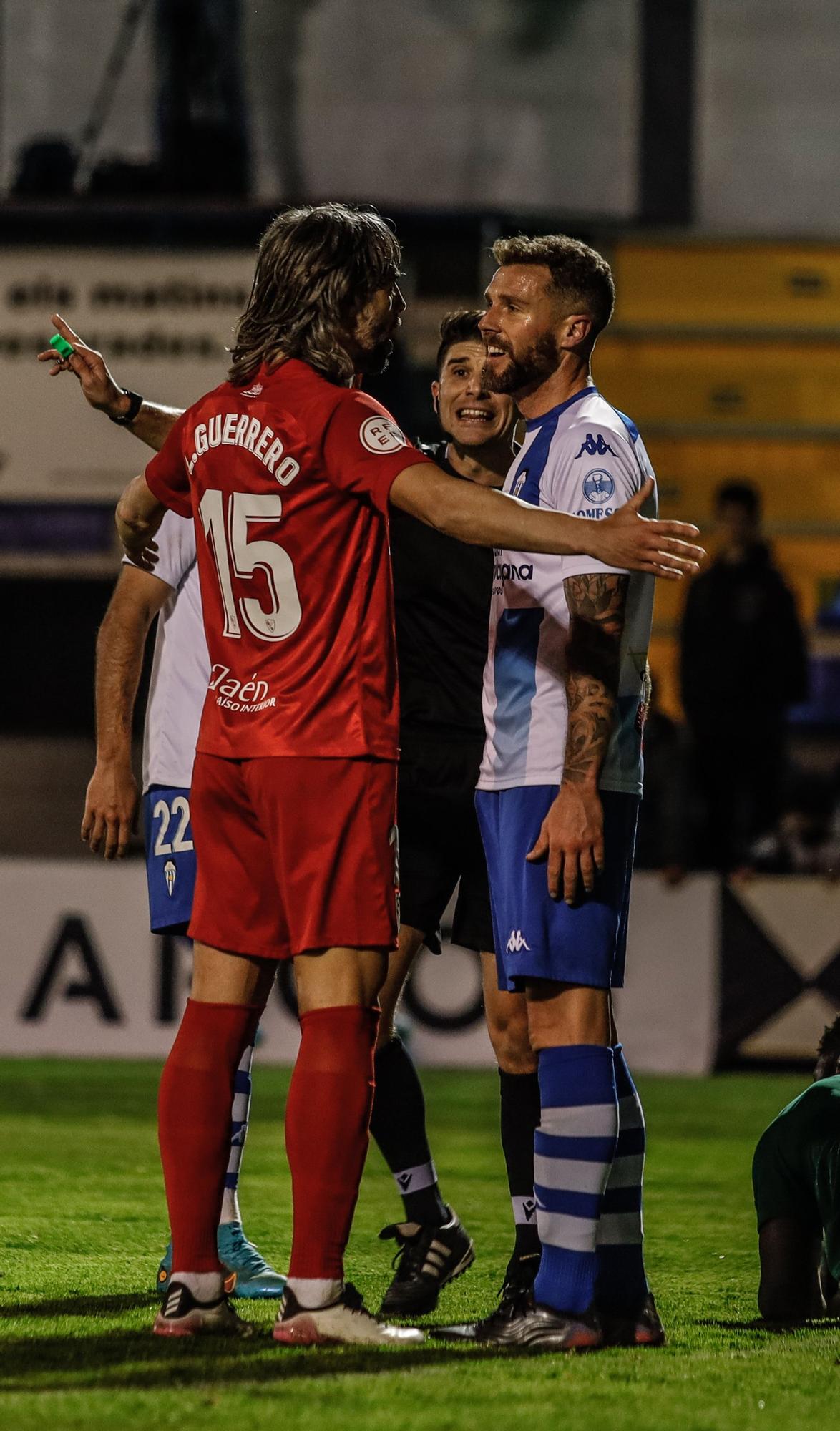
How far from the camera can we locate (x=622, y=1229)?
409 cm

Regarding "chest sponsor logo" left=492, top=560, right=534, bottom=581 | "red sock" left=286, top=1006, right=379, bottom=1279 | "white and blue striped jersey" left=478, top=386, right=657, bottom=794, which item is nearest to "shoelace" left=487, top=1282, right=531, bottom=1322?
"red sock" left=286, top=1006, right=379, bottom=1279

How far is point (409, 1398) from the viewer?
136 inches

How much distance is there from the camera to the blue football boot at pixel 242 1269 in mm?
4480

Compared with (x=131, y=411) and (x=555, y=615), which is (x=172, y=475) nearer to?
(x=131, y=411)

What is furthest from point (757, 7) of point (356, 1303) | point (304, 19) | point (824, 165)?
point (356, 1303)

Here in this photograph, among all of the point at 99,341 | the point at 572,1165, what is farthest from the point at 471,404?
the point at 99,341

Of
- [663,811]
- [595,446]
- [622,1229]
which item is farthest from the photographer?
[663,811]

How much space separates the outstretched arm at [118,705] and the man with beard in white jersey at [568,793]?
2.77 feet

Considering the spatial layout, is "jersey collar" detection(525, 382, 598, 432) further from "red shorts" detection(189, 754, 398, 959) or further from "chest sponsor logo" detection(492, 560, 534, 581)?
"red shorts" detection(189, 754, 398, 959)

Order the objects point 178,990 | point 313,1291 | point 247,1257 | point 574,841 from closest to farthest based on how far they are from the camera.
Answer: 1. point 313,1291
2. point 574,841
3. point 247,1257
4. point 178,990

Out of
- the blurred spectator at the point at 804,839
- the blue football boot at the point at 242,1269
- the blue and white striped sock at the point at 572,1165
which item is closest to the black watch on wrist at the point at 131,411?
the blue and white striped sock at the point at 572,1165

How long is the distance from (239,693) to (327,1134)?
2.69 feet

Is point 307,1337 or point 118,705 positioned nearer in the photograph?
point 307,1337

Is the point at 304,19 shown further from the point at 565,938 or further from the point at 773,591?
the point at 565,938
